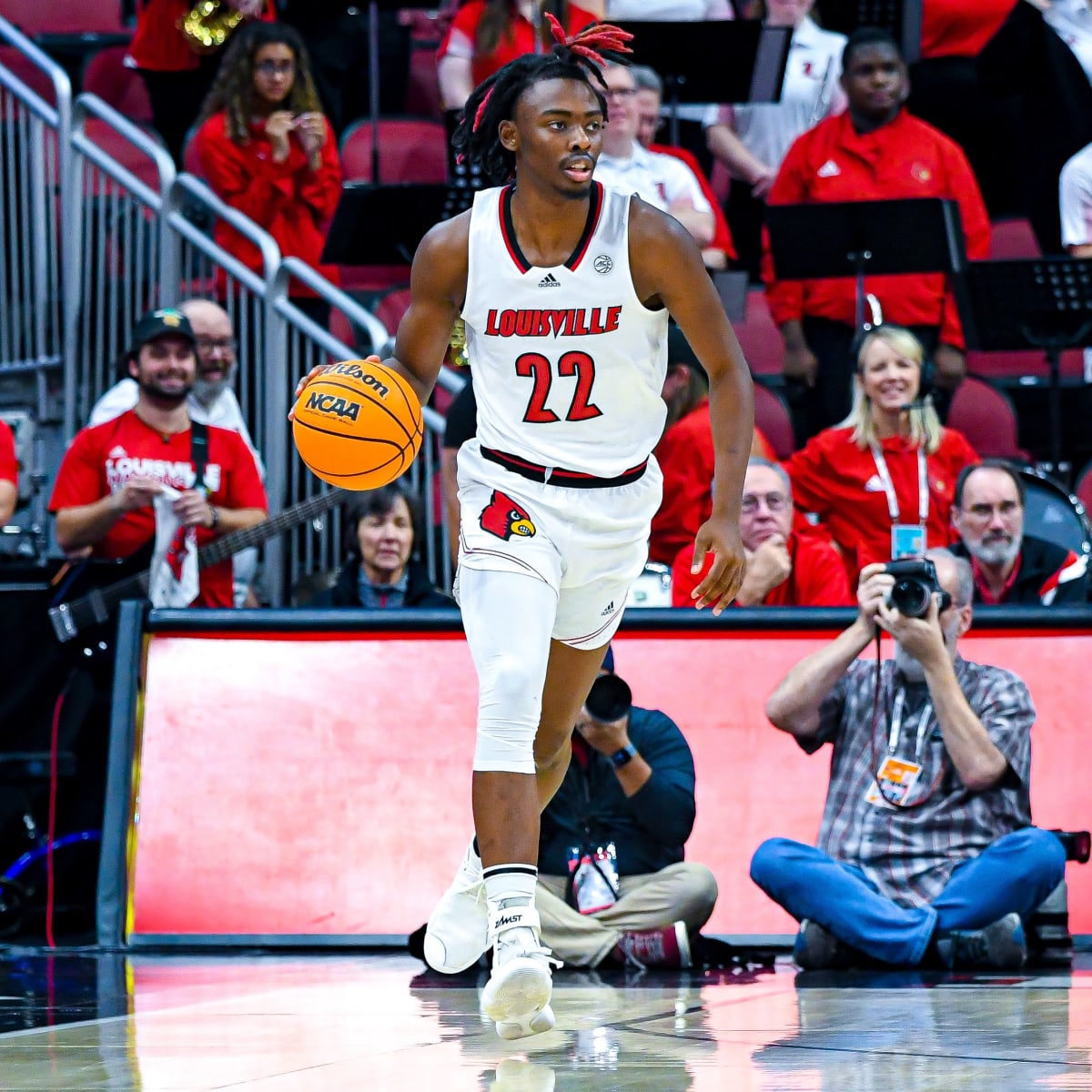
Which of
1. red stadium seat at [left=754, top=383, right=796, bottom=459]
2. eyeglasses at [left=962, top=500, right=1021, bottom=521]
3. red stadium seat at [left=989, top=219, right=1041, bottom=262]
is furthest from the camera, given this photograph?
red stadium seat at [left=989, top=219, right=1041, bottom=262]

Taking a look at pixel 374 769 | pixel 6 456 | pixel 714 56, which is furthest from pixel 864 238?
pixel 6 456

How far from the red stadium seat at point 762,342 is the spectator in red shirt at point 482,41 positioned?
188cm

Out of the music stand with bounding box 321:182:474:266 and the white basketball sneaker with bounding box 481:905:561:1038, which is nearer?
the white basketball sneaker with bounding box 481:905:561:1038

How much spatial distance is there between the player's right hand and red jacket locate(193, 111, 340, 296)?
4.73 m

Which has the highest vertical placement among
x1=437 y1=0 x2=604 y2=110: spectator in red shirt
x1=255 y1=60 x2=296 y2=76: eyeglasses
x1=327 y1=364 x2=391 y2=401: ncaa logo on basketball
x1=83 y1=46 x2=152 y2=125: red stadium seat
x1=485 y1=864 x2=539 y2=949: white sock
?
x1=83 y1=46 x2=152 y2=125: red stadium seat

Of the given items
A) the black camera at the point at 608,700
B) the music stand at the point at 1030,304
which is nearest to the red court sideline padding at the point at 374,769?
the black camera at the point at 608,700

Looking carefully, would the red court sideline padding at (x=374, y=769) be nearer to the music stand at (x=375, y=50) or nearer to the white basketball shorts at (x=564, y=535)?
the white basketball shorts at (x=564, y=535)

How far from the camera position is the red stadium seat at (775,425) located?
31.7 ft

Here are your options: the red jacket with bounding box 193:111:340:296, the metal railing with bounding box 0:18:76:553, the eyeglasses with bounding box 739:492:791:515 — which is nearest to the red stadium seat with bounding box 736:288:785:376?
the red jacket with bounding box 193:111:340:296

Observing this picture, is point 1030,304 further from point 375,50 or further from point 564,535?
point 564,535

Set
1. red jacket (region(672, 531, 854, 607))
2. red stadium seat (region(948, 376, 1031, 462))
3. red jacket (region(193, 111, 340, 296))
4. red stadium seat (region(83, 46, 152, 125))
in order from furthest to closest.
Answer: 1. red stadium seat (region(83, 46, 152, 125))
2. red jacket (region(193, 111, 340, 296))
3. red stadium seat (region(948, 376, 1031, 462))
4. red jacket (region(672, 531, 854, 607))

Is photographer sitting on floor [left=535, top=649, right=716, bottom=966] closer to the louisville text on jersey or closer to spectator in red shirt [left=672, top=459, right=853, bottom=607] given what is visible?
spectator in red shirt [left=672, top=459, right=853, bottom=607]

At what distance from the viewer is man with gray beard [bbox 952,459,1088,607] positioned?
24.0 ft

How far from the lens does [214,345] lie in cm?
859
